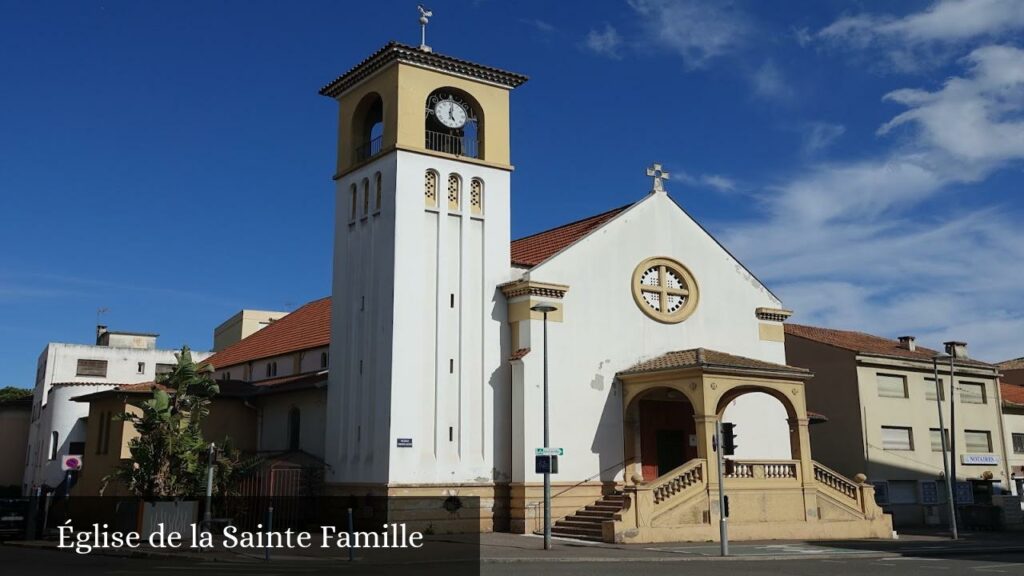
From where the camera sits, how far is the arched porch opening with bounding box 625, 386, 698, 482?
29203 mm

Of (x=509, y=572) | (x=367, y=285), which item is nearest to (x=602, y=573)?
(x=509, y=572)

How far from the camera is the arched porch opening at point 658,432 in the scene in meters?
29.2

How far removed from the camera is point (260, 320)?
56.6m

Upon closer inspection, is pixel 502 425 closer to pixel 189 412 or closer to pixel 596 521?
pixel 596 521

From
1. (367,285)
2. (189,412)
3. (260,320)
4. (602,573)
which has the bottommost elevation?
(602,573)

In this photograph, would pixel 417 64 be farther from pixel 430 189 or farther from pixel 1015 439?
pixel 1015 439

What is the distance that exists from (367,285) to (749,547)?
13.1m

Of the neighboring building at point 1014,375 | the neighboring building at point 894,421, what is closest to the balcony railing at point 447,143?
the neighboring building at point 894,421

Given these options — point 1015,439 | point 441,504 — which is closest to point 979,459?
point 1015,439

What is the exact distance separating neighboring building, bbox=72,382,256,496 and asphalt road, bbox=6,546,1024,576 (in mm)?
11791

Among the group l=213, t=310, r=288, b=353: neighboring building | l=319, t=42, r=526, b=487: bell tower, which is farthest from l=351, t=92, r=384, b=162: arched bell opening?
l=213, t=310, r=288, b=353: neighboring building

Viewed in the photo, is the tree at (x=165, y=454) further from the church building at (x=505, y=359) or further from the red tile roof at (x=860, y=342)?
the red tile roof at (x=860, y=342)

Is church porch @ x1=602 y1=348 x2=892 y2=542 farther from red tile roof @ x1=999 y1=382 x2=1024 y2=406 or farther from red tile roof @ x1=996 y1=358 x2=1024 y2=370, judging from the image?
red tile roof @ x1=996 y1=358 x2=1024 y2=370

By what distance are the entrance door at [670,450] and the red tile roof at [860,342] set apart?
499 inches
